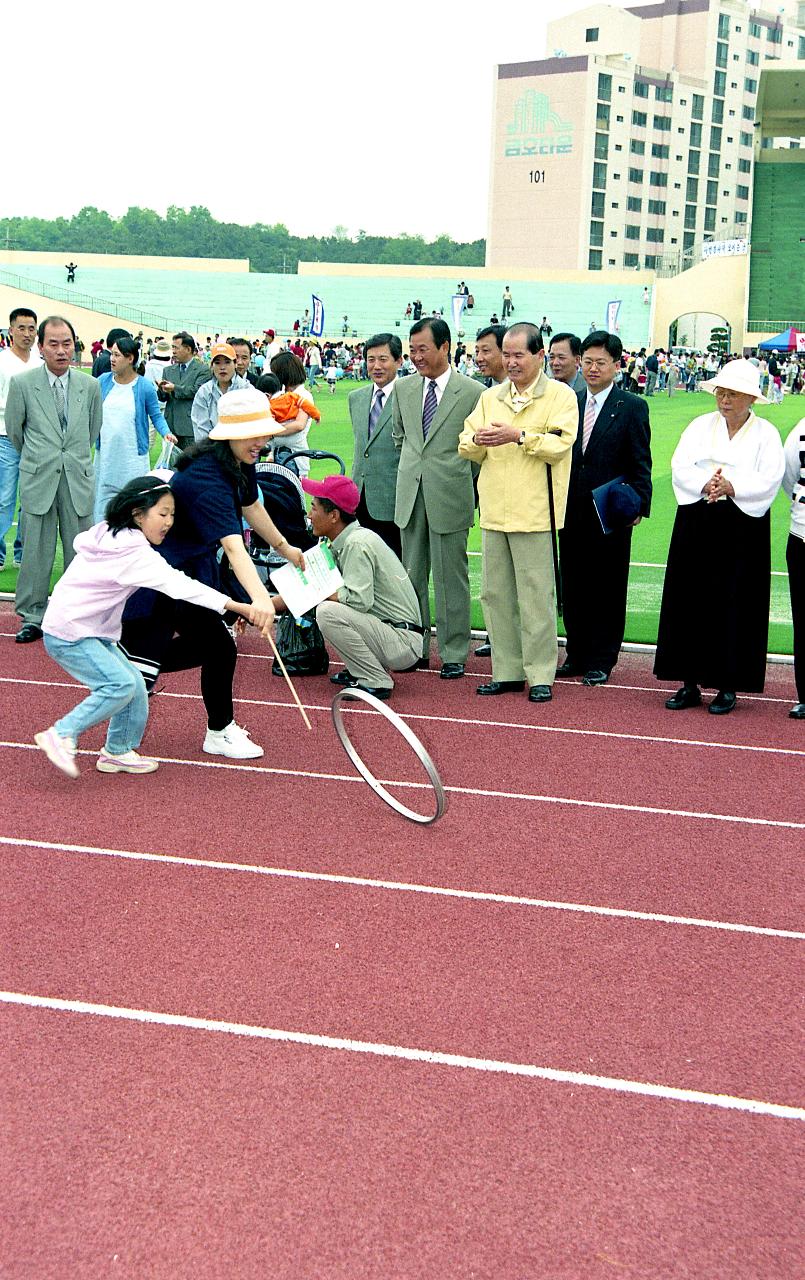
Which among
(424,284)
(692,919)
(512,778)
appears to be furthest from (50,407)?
(424,284)

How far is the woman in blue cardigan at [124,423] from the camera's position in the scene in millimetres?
10734

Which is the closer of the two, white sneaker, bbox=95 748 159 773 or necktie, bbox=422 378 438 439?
white sneaker, bbox=95 748 159 773

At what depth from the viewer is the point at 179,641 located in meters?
6.89

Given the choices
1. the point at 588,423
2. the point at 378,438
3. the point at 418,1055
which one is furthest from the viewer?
the point at 378,438

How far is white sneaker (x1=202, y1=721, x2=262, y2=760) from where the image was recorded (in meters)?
6.99

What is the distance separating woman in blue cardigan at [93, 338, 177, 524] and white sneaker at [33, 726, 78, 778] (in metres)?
4.66

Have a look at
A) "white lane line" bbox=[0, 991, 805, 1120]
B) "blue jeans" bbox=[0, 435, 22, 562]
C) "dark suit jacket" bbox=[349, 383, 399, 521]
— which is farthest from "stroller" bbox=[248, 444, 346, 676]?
"white lane line" bbox=[0, 991, 805, 1120]

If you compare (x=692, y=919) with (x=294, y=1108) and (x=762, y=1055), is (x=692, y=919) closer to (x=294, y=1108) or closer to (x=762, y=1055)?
(x=762, y=1055)

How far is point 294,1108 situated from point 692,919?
1.98 meters

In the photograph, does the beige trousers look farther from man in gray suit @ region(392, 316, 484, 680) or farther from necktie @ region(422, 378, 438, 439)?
necktie @ region(422, 378, 438, 439)

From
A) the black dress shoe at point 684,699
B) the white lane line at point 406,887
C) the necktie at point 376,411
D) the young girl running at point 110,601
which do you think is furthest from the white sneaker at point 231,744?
the necktie at point 376,411

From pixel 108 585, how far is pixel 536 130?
339ft

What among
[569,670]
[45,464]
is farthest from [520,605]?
[45,464]

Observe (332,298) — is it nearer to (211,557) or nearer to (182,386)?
(182,386)
